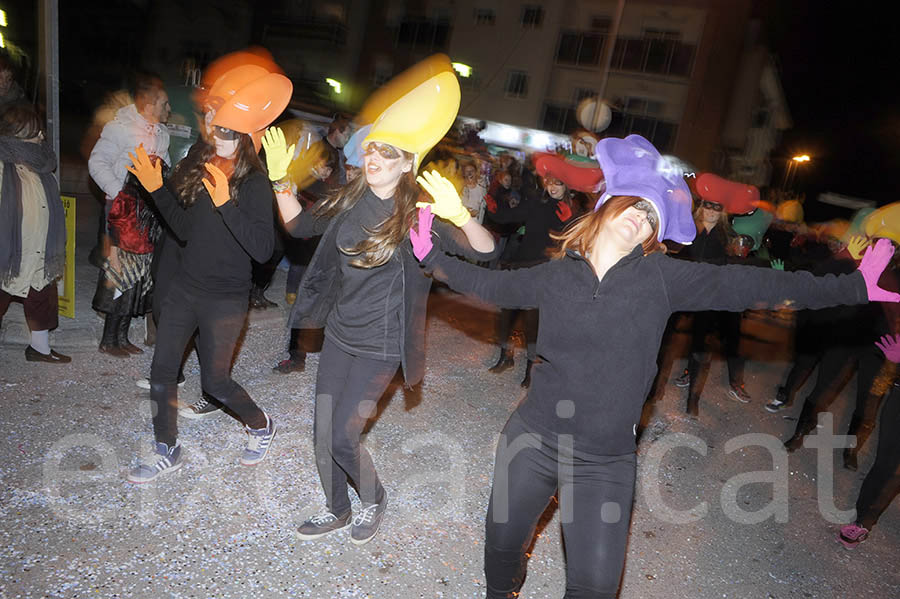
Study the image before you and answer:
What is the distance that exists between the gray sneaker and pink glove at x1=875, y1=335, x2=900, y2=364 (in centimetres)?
372

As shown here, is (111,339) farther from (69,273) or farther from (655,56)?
(655,56)

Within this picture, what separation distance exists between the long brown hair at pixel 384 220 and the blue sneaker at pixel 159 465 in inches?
69.5

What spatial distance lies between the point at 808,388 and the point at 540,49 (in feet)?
89.5

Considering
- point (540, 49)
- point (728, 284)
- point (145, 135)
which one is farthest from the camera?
point (540, 49)

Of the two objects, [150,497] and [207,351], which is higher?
[207,351]

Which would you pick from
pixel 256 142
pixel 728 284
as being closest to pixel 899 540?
pixel 728 284

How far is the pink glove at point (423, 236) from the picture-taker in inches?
110

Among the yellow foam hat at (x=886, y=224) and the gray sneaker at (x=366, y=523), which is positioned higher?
the yellow foam hat at (x=886, y=224)

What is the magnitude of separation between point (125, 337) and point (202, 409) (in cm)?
146

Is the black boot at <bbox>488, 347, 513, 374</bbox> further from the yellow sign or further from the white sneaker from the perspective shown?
the yellow sign

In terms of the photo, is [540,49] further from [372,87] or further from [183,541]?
[183,541]

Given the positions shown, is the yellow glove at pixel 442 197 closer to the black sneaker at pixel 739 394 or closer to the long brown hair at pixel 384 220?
the long brown hair at pixel 384 220

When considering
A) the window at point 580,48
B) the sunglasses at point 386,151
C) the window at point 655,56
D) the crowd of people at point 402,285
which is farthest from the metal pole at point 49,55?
the window at point 580,48

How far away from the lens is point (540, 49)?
31656 mm
